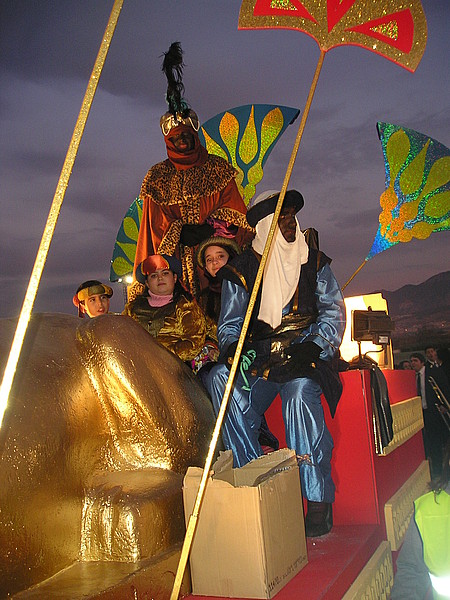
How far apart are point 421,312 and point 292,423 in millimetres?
14129

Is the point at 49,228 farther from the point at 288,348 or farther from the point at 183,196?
the point at 183,196

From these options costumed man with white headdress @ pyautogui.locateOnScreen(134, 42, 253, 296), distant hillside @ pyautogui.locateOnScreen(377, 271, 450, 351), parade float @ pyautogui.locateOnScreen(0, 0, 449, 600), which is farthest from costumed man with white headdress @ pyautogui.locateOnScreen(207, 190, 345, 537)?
distant hillside @ pyautogui.locateOnScreen(377, 271, 450, 351)

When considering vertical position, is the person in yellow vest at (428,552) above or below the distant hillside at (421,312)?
below

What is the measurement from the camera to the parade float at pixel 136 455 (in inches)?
57.2

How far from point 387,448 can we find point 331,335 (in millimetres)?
701

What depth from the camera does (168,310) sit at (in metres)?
3.73

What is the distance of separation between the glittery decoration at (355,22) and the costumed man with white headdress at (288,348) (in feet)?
2.88

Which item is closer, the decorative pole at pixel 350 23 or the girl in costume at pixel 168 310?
the decorative pole at pixel 350 23

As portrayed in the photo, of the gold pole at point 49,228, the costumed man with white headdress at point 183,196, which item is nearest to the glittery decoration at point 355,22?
the gold pole at point 49,228

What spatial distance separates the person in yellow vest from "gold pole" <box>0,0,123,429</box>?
1.67 metres

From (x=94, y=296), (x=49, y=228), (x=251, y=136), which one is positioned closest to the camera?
(x=49, y=228)

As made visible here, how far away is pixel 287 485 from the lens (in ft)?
6.67

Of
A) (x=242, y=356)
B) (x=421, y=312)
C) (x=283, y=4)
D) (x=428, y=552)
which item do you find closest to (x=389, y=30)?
(x=283, y=4)

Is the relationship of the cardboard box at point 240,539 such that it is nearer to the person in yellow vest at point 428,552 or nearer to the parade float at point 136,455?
the parade float at point 136,455
